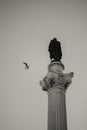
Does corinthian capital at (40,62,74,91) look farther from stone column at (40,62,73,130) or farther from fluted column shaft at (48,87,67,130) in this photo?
fluted column shaft at (48,87,67,130)

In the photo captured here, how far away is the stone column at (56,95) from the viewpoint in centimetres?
1539

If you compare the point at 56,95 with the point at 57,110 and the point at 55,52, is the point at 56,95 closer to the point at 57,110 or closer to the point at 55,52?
the point at 57,110

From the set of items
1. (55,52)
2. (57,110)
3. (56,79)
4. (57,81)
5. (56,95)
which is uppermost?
(55,52)

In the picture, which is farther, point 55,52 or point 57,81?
point 55,52

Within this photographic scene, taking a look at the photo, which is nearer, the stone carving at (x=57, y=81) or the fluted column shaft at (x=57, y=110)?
the fluted column shaft at (x=57, y=110)

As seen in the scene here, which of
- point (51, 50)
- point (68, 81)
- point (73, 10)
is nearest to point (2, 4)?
point (73, 10)

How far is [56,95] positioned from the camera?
1623 centimetres

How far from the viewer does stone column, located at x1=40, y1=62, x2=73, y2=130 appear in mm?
15391

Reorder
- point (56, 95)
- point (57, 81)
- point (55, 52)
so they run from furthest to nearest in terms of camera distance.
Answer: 1. point (55, 52)
2. point (57, 81)
3. point (56, 95)

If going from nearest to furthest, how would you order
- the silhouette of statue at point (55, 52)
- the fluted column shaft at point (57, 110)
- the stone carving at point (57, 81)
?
the fluted column shaft at point (57, 110) → the stone carving at point (57, 81) → the silhouette of statue at point (55, 52)

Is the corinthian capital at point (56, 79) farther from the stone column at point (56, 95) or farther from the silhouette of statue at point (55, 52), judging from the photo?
the silhouette of statue at point (55, 52)

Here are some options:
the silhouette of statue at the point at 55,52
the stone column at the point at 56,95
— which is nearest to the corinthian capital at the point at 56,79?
the stone column at the point at 56,95

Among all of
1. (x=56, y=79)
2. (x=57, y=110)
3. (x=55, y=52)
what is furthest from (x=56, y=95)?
(x=55, y=52)

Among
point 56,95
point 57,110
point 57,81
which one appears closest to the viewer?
point 57,110
